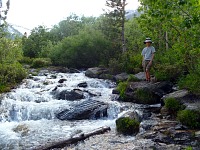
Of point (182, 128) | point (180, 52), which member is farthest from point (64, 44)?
point (182, 128)

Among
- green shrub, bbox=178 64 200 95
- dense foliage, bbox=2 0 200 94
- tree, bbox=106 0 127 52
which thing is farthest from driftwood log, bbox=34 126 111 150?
tree, bbox=106 0 127 52

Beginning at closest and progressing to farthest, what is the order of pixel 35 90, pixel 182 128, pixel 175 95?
pixel 182 128, pixel 175 95, pixel 35 90

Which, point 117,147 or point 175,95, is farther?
point 175,95

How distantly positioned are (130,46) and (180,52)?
48.8 feet

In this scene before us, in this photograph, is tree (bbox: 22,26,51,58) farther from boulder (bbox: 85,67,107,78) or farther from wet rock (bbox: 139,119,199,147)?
wet rock (bbox: 139,119,199,147)

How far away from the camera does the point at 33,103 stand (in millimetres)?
14984

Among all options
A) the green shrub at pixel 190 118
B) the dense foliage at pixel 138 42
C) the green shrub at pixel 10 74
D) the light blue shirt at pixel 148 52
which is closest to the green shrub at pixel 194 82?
the dense foliage at pixel 138 42

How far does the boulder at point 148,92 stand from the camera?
46.8ft

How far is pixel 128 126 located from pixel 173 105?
2856 mm

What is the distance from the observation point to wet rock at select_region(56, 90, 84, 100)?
611 inches

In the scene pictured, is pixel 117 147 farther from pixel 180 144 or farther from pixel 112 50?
pixel 112 50

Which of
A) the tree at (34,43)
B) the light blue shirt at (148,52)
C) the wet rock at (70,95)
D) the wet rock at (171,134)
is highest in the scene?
the tree at (34,43)

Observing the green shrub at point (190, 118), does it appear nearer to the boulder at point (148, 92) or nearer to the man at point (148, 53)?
the boulder at point (148, 92)

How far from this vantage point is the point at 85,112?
12719mm
